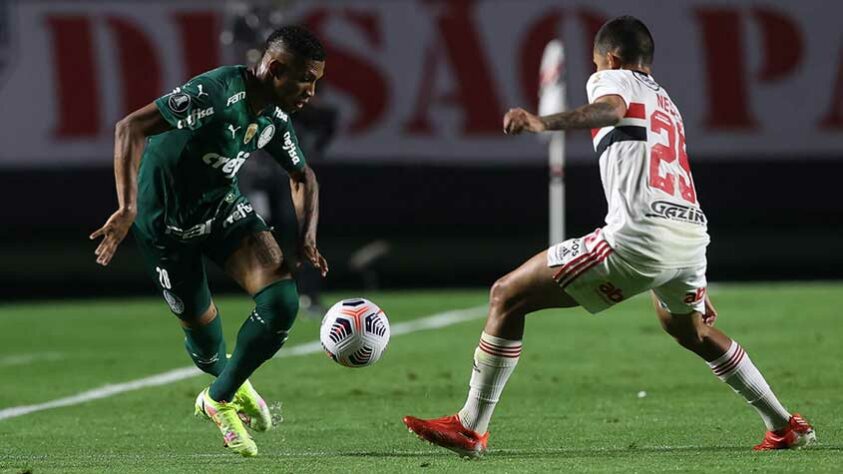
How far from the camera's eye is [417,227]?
23.0m

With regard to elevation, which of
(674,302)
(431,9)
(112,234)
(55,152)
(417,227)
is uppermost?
(112,234)

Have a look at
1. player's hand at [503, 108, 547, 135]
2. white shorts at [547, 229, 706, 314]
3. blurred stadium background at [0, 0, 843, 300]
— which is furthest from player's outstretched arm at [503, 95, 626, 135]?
blurred stadium background at [0, 0, 843, 300]

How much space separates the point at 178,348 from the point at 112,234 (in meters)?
7.06

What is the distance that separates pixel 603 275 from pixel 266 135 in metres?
1.97

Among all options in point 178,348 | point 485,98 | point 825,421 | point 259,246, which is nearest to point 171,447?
point 259,246

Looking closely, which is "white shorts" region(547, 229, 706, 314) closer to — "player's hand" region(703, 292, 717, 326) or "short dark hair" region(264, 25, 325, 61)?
"player's hand" region(703, 292, 717, 326)

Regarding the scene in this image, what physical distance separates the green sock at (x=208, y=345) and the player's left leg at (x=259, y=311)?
0.61m

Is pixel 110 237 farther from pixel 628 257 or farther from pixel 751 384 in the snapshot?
pixel 751 384

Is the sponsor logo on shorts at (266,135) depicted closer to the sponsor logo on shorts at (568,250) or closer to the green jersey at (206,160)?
the green jersey at (206,160)

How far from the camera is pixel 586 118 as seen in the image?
7.09m

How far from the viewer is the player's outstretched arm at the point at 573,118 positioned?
683 centimetres

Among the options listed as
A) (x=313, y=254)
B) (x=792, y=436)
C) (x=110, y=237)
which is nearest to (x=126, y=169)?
(x=110, y=237)

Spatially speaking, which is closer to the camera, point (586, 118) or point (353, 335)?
point (586, 118)

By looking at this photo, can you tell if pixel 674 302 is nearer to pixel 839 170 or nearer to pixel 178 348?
pixel 178 348
